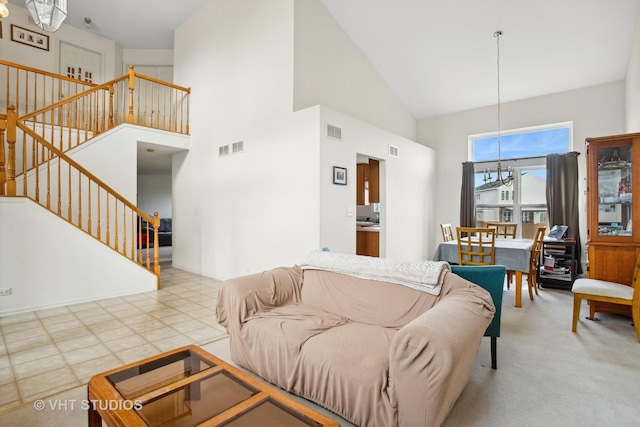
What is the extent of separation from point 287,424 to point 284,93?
13.9ft

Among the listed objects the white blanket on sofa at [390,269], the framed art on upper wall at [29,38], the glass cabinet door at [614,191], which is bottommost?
the white blanket on sofa at [390,269]

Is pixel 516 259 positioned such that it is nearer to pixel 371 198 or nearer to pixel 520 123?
pixel 371 198

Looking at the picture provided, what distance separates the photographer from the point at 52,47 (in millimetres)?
6934

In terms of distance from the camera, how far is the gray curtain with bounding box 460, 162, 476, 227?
6.83 m

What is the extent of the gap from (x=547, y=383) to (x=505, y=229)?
4.07m

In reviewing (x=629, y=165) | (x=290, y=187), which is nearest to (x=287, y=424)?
(x=290, y=187)

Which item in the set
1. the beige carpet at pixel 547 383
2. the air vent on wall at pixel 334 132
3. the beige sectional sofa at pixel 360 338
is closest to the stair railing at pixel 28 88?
the air vent on wall at pixel 334 132

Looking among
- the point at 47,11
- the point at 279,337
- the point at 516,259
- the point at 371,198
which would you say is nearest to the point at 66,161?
the point at 47,11

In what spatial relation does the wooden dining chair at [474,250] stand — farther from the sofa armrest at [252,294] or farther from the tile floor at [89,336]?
the tile floor at [89,336]

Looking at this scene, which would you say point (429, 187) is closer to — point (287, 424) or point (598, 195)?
point (598, 195)

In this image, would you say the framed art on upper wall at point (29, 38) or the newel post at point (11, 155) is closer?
the newel post at point (11, 155)

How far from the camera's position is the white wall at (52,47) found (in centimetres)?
640

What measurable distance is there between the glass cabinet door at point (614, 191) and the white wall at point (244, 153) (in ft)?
11.0

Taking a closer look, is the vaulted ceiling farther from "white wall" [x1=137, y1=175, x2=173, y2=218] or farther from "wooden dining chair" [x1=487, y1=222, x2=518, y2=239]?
"white wall" [x1=137, y1=175, x2=173, y2=218]
